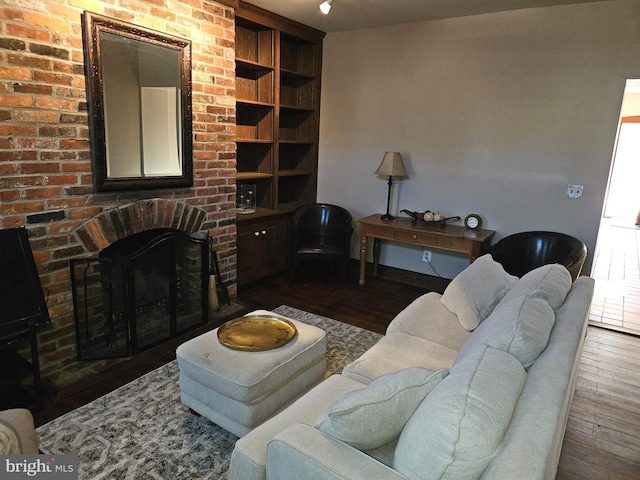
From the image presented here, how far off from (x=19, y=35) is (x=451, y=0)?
121 inches

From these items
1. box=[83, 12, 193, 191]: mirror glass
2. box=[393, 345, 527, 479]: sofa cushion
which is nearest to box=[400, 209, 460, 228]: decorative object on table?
box=[83, 12, 193, 191]: mirror glass

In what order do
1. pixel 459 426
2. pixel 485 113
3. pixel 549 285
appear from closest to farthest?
pixel 459 426 < pixel 549 285 < pixel 485 113

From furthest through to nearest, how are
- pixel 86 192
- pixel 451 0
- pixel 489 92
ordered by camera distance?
Result: pixel 489 92 → pixel 451 0 → pixel 86 192

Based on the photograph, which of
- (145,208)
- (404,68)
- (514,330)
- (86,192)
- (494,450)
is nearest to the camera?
(494,450)

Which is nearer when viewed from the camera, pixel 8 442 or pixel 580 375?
pixel 8 442

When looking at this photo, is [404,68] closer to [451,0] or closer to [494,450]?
[451,0]

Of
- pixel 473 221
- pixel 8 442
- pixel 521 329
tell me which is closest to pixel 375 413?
pixel 521 329

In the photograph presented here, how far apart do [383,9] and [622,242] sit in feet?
19.5

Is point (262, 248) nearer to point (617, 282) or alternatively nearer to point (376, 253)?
point (376, 253)

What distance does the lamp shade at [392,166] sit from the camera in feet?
13.8

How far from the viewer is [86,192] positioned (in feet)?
8.75

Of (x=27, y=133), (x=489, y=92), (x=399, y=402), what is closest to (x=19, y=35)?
(x=27, y=133)

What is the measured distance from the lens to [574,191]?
11.9 feet

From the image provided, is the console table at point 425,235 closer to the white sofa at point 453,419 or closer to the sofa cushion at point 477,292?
the sofa cushion at point 477,292
